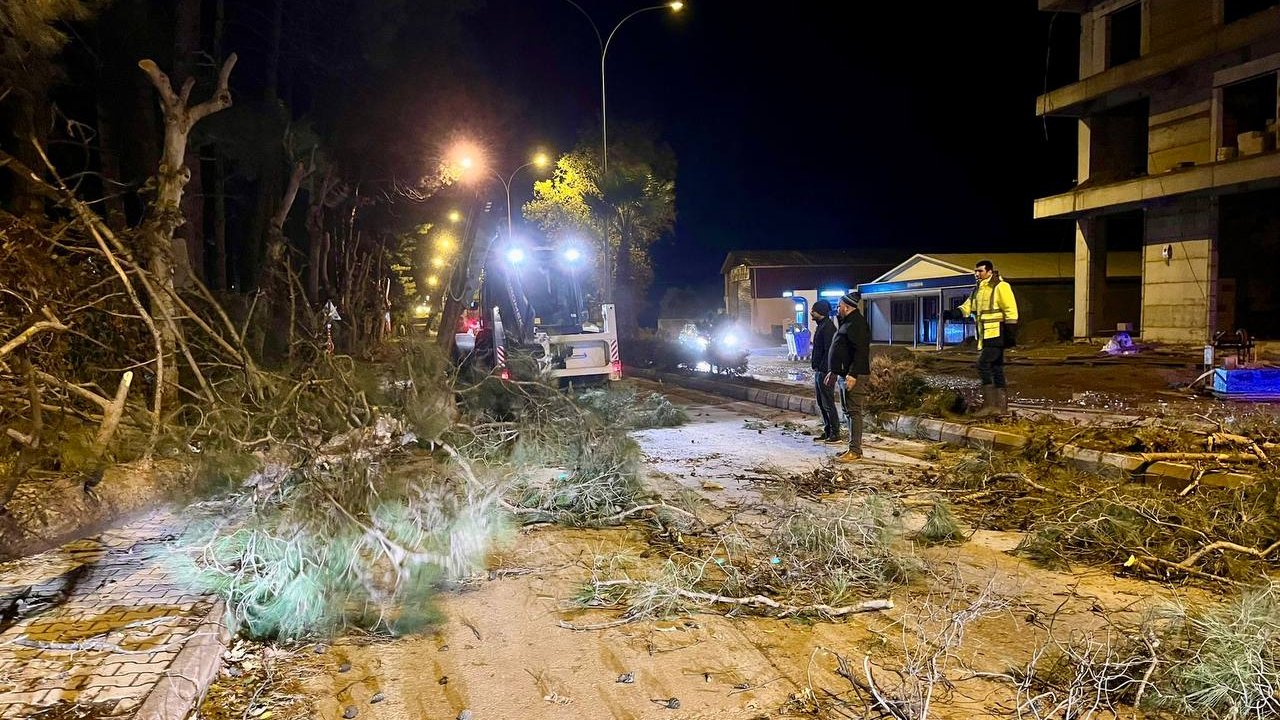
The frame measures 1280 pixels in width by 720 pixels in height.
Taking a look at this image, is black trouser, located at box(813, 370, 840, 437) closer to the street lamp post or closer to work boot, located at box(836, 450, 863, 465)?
work boot, located at box(836, 450, 863, 465)

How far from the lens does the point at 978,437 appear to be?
375 inches

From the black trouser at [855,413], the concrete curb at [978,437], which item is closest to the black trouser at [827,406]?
the black trouser at [855,413]

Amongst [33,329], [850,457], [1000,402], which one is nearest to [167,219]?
[33,329]

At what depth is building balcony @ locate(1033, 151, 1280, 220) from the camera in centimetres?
1934

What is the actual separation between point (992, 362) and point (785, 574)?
6.28m

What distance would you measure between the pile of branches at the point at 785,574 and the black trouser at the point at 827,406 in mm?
4436

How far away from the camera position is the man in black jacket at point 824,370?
10.1 m

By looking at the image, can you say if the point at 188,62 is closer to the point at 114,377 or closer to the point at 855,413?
the point at 114,377

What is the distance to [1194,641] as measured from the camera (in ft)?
12.3

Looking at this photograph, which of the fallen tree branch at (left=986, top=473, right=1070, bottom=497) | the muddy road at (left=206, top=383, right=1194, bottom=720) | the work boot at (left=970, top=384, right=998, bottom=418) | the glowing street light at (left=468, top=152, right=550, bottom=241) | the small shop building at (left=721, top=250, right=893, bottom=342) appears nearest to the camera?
the muddy road at (left=206, top=383, right=1194, bottom=720)

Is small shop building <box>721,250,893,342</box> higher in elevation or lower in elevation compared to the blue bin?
higher

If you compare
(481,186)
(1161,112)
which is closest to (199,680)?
(481,186)

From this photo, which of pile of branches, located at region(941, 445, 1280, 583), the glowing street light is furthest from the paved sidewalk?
the glowing street light

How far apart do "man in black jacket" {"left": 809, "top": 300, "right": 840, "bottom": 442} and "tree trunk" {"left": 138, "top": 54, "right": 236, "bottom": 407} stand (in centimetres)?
699
